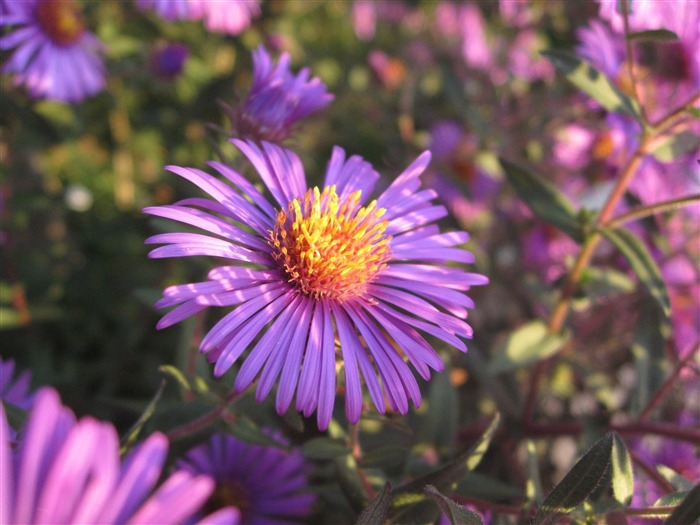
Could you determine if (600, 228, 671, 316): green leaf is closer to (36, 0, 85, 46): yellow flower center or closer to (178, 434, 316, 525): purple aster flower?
(178, 434, 316, 525): purple aster flower

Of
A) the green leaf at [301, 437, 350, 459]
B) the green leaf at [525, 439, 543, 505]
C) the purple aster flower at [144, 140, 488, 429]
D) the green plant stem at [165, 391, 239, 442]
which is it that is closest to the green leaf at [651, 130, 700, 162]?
the purple aster flower at [144, 140, 488, 429]

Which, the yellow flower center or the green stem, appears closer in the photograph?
the green stem

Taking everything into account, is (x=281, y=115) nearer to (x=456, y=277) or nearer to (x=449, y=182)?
(x=456, y=277)

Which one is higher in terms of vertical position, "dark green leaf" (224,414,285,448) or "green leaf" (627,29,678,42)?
"green leaf" (627,29,678,42)

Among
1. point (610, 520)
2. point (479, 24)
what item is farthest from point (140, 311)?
point (479, 24)

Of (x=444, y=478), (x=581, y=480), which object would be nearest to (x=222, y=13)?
(x=444, y=478)

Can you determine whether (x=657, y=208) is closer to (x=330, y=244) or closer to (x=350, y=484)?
(x=330, y=244)

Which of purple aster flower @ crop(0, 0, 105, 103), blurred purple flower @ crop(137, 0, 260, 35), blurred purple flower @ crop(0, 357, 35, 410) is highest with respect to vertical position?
blurred purple flower @ crop(137, 0, 260, 35)
